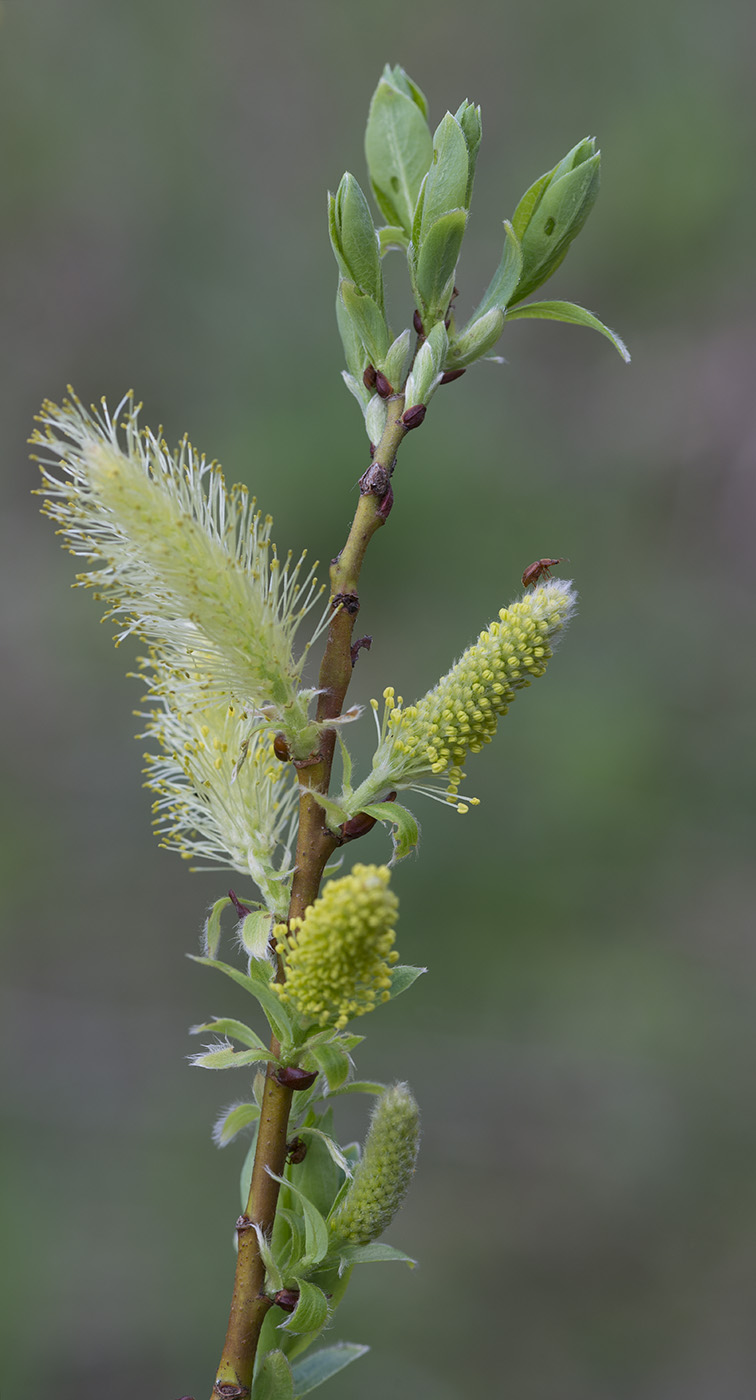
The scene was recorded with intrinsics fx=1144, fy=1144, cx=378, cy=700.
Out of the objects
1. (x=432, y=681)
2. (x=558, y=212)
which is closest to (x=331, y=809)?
(x=558, y=212)

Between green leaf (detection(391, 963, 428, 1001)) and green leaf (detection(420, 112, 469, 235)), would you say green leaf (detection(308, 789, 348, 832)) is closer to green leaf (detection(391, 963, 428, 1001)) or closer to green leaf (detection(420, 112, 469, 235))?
green leaf (detection(391, 963, 428, 1001))

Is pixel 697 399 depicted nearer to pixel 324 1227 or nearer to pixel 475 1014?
pixel 475 1014

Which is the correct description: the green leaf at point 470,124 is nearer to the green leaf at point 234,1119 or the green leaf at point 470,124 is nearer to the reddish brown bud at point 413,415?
the reddish brown bud at point 413,415

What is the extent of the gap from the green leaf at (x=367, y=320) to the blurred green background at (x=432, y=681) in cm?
296

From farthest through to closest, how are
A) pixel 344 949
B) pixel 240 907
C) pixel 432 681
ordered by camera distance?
pixel 432 681 < pixel 240 907 < pixel 344 949

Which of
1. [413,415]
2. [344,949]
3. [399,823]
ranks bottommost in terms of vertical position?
[344,949]

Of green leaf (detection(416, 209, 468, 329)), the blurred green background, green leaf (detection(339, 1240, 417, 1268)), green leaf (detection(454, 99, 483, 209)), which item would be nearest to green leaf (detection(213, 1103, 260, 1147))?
green leaf (detection(339, 1240, 417, 1268))

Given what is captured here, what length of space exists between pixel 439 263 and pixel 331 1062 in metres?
0.71

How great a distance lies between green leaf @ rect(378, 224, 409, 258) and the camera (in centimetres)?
120

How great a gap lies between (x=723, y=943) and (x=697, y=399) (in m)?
2.50

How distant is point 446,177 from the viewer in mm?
1035

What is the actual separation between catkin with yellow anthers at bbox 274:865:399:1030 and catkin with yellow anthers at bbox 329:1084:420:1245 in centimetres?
15

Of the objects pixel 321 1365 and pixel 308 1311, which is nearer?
pixel 308 1311

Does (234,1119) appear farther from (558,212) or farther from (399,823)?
(558,212)
